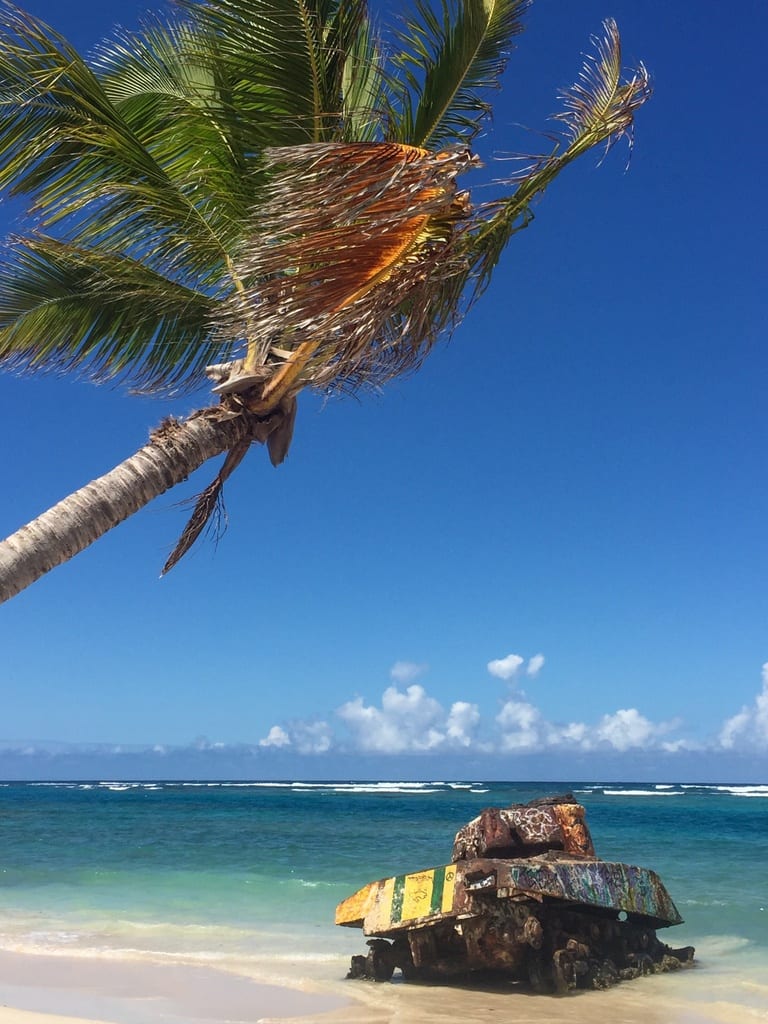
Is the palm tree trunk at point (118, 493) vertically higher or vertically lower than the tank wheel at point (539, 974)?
higher

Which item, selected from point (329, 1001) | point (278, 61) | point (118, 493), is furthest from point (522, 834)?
point (278, 61)

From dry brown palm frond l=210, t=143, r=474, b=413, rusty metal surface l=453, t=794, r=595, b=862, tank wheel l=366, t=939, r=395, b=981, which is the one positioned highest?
dry brown palm frond l=210, t=143, r=474, b=413

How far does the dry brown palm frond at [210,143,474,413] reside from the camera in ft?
16.1

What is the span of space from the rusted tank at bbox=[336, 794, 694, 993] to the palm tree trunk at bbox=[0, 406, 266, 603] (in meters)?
4.85

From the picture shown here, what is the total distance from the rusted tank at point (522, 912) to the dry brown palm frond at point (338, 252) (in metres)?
5.06

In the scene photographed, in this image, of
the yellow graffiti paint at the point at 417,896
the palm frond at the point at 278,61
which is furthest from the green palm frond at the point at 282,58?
the yellow graffiti paint at the point at 417,896

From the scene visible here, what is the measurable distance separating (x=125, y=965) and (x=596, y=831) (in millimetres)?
28388

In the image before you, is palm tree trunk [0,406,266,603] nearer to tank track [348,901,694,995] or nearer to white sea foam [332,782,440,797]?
tank track [348,901,694,995]

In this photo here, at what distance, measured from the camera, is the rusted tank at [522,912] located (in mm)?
8656

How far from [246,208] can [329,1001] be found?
7.08 metres

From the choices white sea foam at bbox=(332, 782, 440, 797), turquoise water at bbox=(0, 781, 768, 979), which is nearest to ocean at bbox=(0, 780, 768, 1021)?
turquoise water at bbox=(0, 781, 768, 979)

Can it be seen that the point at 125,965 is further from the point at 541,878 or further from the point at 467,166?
the point at 467,166

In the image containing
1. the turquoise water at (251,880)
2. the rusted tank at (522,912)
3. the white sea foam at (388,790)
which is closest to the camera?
the rusted tank at (522,912)

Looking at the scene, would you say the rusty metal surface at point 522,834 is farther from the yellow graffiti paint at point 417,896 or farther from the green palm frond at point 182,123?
the green palm frond at point 182,123
